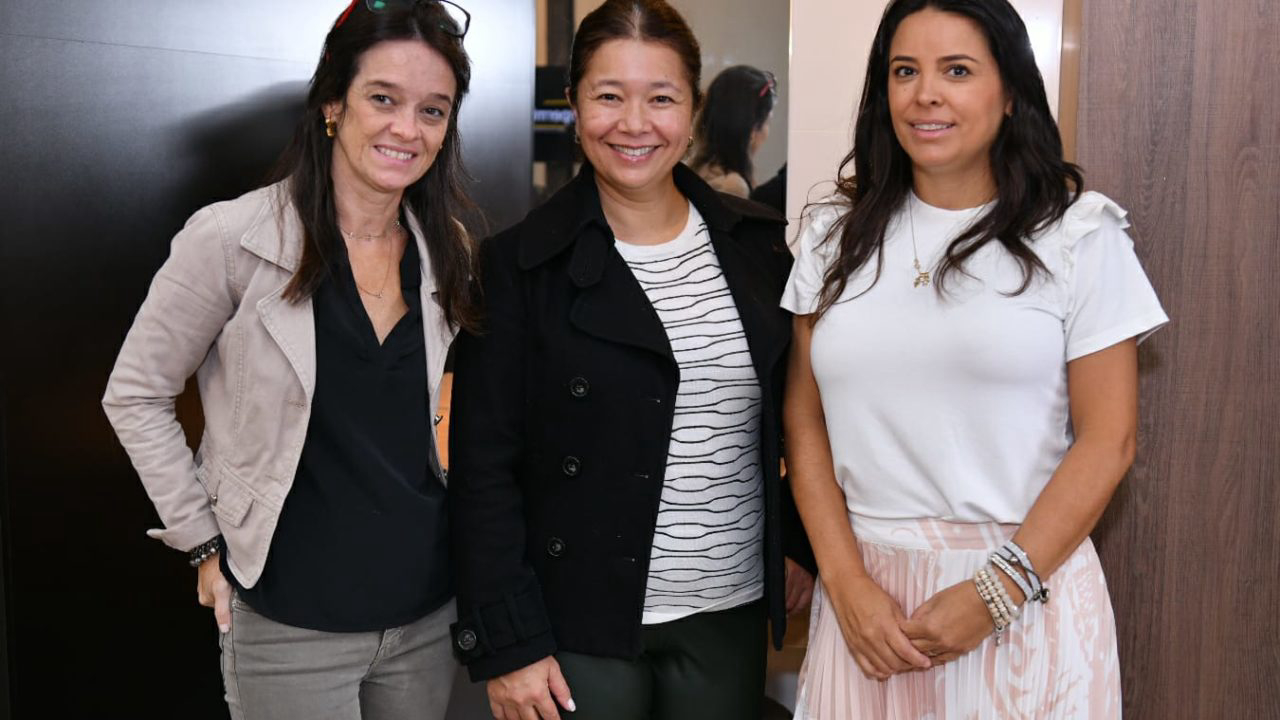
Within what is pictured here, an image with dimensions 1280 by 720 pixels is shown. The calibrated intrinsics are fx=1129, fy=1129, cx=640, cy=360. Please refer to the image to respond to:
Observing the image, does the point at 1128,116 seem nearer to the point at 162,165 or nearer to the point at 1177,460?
the point at 1177,460

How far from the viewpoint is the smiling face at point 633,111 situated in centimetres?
187

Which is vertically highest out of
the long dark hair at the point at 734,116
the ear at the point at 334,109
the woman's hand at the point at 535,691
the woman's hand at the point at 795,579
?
the long dark hair at the point at 734,116

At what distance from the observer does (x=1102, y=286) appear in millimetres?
1628

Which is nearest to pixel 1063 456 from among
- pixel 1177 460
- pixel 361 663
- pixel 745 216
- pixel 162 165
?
pixel 1177 460

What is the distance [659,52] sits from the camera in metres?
1.88

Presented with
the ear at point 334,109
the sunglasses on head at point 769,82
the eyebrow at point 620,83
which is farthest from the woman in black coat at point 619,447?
the sunglasses on head at point 769,82

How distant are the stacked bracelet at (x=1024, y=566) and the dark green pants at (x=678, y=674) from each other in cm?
46

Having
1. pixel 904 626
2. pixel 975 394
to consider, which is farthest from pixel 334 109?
pixel 904 626

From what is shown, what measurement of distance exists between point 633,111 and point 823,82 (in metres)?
1.70

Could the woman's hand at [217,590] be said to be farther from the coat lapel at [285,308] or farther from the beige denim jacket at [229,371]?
the coat lapel at [285,308]

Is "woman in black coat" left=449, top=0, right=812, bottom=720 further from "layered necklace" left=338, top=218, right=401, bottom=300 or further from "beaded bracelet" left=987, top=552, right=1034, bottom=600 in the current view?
"beaded bracelet" left=987, top=552, right=1034, bottom=600

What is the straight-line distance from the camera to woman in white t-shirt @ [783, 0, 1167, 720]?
5.40 ft

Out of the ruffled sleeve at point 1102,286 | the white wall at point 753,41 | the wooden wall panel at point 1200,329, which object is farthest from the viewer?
the white wall at point 753,41

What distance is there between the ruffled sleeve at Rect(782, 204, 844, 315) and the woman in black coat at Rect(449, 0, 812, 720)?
0.05 meters
